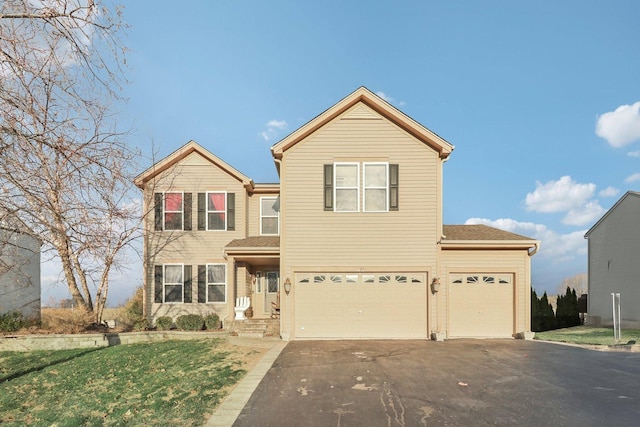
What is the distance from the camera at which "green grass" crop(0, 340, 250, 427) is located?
6359 mm

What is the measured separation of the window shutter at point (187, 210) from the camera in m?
17.0

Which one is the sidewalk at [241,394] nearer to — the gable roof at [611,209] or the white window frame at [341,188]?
the white window frame at [341,188]

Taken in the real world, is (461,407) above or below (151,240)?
below

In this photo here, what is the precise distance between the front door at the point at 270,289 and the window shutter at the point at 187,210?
13.9 ft

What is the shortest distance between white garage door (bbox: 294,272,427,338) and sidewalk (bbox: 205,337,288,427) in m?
1.98

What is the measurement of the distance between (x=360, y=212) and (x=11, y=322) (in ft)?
44.9

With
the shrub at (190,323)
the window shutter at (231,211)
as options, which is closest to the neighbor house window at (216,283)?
the shrub at (190,323)

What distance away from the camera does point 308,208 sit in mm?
13977

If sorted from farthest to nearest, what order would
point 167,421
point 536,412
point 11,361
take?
point 11,361
point 536,412
point 167,421

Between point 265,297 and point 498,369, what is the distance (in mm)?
11241

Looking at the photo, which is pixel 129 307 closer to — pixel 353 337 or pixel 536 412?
pixel 353 337

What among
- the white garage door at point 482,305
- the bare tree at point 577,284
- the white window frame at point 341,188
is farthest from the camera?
the bare tree at point 577,284

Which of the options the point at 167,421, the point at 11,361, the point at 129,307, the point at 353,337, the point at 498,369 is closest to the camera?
the point at 167,421

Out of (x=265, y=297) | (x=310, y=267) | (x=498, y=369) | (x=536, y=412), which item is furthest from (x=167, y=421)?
(x=265, y=297)
